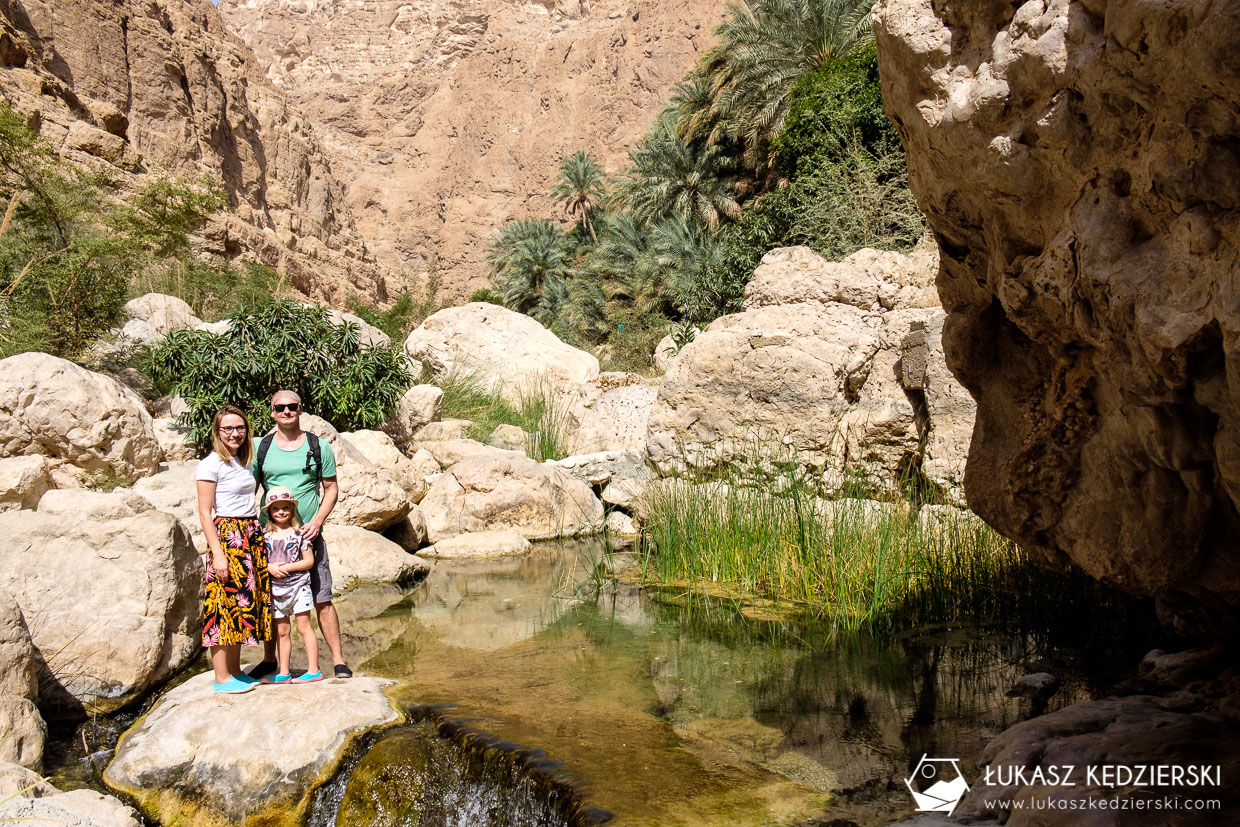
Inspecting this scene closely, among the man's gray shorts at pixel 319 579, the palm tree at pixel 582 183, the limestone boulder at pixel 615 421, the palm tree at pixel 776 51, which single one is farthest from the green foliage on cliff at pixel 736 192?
the man's gray shorts at pixel 319 579

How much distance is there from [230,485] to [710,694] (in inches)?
93.8

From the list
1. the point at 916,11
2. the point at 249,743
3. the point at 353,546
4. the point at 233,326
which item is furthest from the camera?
the point at 233,326

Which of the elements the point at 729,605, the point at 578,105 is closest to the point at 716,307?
the point at 729,605

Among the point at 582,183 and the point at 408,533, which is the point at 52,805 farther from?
the point at 582,183

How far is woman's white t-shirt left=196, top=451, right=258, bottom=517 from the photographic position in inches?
149

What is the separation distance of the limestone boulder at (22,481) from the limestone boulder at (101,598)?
182 centimetres

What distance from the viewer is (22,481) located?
20.1ft

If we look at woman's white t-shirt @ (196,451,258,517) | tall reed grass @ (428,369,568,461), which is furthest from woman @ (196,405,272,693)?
tall reed grass @ (428,369,568,461)

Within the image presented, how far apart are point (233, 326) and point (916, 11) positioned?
347 inches

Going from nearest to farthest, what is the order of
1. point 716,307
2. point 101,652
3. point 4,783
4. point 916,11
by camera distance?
point 916,11
point 4,783
point 101,652
point 716,307

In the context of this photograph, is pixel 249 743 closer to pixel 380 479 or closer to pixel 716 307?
pixel 380 479

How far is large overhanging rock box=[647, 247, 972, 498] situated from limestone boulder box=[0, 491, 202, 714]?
3477 millimetres

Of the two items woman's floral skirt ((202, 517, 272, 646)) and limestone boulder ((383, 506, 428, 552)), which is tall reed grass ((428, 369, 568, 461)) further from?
woman's floral skirt ((202, 517, 272, 646))

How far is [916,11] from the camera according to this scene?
8.36 feet
